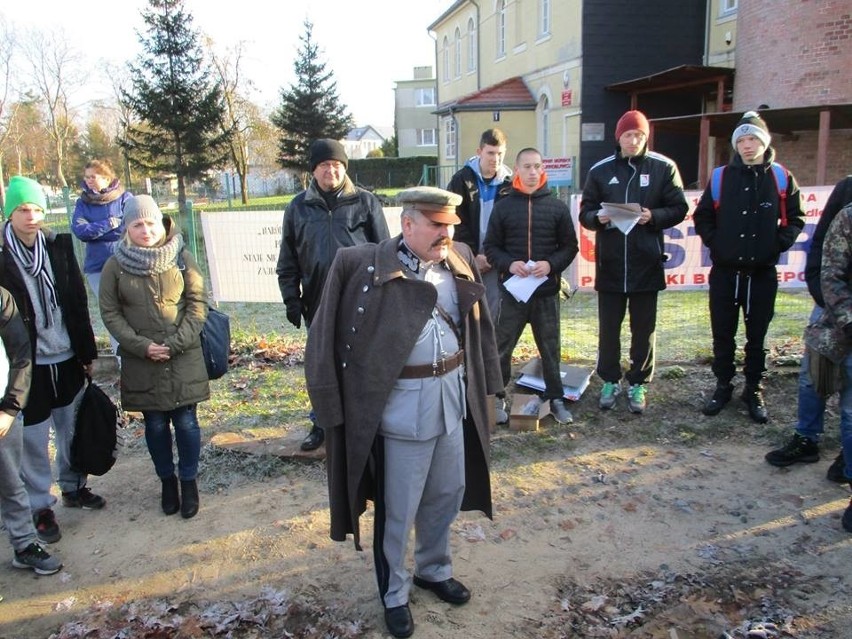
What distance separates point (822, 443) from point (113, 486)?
500 cm

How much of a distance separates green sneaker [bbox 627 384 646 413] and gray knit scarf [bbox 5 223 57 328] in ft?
13.7

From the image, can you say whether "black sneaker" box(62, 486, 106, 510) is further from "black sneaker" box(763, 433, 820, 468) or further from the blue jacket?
"black sneaker" box(763, 433, 820, 468)

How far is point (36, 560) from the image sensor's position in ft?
12.0

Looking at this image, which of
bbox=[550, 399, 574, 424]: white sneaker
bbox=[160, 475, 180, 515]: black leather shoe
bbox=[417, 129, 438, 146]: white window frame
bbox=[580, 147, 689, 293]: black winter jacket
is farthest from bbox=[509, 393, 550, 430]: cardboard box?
bbox=[417, 129, 438, 146]: white window frame

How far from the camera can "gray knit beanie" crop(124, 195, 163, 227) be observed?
3814mm

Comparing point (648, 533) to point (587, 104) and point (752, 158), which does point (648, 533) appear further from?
point (587, 104)

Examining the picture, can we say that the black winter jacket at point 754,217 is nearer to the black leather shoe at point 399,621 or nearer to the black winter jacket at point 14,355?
the black leather shoe at point 399,621

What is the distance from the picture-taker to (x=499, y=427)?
17.4 ft

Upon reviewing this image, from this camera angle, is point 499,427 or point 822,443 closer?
point 822,443

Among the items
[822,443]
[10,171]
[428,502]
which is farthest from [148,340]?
[10,171]

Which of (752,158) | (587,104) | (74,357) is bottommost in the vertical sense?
(74,357)

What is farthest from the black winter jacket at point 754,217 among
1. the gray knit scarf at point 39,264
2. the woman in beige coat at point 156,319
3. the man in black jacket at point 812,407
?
the gray knit scarf at point 39,264

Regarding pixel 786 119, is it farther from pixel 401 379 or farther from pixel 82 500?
pixel 82 500

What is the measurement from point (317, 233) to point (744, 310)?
326 centimetres
